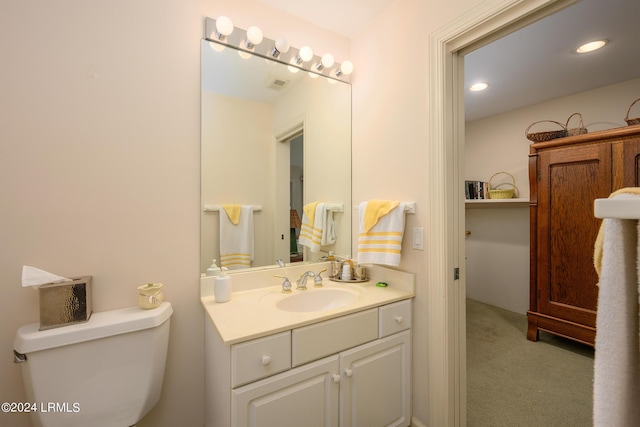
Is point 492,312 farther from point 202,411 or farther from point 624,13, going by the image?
point 202,411

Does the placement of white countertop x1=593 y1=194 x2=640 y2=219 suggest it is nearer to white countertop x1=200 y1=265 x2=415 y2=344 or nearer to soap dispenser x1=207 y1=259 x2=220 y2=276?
white countertop x1=200 y1=265 x2=415 y2=344

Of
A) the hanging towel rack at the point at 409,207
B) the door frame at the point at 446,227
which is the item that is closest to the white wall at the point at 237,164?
the hanging towel rack at the point at 409,207

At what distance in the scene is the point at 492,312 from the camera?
10.6 ft

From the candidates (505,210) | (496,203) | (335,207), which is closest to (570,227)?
(496,203)

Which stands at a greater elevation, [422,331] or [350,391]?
[422,331]

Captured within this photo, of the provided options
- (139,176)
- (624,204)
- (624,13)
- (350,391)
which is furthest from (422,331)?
(624,13)

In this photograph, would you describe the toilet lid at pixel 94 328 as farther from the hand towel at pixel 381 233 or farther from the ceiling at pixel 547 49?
the ceiling at pixel 547 49

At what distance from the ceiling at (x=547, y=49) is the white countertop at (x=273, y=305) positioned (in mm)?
1526

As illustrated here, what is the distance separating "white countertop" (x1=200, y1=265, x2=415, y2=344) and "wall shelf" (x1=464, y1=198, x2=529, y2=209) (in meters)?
1.99

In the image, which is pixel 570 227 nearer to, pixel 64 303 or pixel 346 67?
pixel 346 67

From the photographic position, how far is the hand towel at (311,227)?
1780mm

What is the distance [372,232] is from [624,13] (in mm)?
1864

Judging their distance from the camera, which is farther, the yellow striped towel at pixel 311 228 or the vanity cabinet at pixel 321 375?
the yellow striped towel at pixel 311 228

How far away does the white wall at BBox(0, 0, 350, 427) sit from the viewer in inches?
42.4
